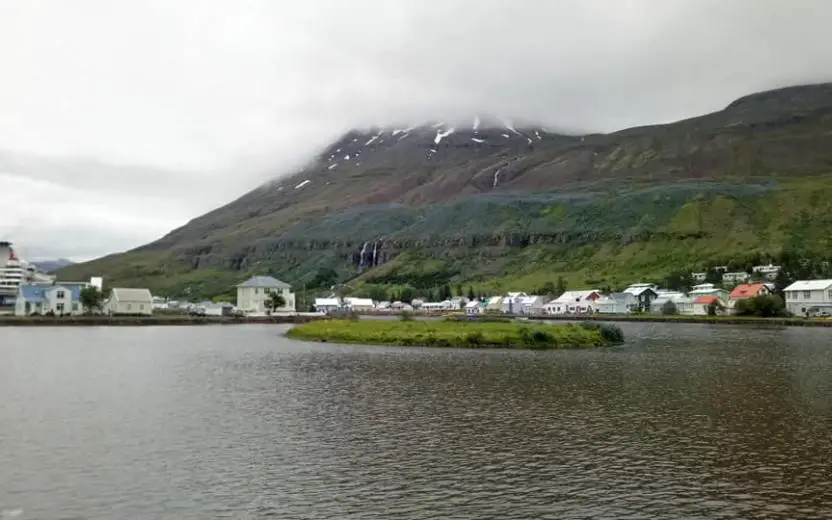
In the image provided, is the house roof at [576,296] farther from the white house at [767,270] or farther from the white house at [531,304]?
the white house at [767,270]

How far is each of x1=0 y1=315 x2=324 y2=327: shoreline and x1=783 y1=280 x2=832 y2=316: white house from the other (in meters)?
85.1

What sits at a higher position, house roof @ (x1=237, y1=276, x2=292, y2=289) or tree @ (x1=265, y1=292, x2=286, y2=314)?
house roof @ (x1=237, y1=276, x2=292, y2=289)

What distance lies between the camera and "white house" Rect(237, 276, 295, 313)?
452 feet

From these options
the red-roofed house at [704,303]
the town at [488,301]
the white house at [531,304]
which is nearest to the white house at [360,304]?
the town at [488,301]

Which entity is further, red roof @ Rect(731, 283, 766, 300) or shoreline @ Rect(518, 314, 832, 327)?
red roof @ Rect(731, 283, 766, 300)

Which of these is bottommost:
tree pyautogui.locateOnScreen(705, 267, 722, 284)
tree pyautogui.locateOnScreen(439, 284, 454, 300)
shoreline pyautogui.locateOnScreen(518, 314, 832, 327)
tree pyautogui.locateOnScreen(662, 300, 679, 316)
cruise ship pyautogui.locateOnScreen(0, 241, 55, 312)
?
shoreline pyautogui.locateOnScreen(518, 314, 832, 327)

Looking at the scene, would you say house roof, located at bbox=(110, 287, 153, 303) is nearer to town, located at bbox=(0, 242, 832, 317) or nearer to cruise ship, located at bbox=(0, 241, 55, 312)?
town, located at bbox=(0, 242, 832, 317)

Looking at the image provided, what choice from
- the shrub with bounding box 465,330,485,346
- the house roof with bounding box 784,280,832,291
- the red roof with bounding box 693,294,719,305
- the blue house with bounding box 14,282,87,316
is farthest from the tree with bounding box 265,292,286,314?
the house roof with bounding box 784,280,832,291

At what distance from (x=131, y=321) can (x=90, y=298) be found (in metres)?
14.9

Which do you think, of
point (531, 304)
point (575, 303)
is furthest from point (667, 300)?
point (531, 304)

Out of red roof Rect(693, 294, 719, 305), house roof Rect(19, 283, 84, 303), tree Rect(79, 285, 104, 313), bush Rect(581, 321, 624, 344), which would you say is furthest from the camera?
red roof Rect(693, 294, 719, 305)

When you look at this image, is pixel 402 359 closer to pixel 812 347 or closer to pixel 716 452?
pixel 716 452

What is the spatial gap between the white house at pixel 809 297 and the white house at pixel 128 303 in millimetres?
114270

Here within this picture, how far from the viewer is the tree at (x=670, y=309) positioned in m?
138
